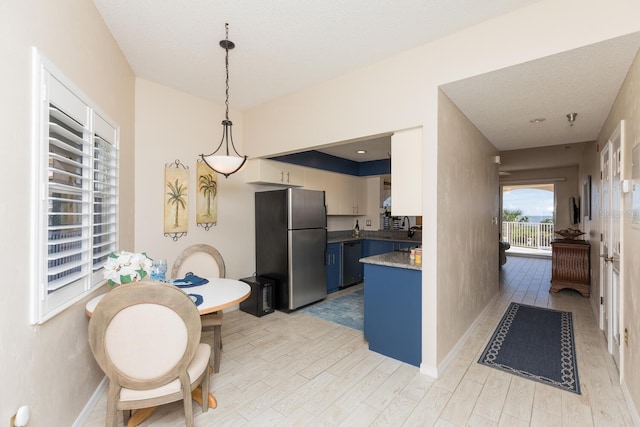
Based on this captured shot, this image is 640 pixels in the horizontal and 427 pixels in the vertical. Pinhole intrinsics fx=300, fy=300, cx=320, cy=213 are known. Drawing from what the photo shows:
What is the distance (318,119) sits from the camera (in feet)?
11.0

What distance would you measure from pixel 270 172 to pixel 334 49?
2.07 m

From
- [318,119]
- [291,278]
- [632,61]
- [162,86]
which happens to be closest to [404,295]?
[291,278]

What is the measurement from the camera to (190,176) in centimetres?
369

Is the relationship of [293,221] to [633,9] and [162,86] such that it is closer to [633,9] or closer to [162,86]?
[162,86]

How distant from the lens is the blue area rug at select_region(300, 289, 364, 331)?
377 cm

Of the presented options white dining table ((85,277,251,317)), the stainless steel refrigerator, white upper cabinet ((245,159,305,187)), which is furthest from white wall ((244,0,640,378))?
white dining table ((85,277,251,317))

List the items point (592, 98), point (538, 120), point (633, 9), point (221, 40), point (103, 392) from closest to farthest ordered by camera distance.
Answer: point (633, 9) < point (103, 392) < point (221, 40) < point (592, 98) < point (538, 120)

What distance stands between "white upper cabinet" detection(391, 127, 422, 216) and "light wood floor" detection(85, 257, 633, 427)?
1427 mm

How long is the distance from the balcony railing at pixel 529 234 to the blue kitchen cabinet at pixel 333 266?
8139 mm

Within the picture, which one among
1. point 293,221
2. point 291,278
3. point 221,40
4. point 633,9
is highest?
point 221,40

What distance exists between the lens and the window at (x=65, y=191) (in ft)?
4.80

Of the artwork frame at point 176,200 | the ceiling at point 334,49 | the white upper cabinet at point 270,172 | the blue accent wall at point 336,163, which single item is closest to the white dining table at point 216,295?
the artwork frame at point 176,200

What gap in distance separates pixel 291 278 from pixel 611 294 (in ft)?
11.1

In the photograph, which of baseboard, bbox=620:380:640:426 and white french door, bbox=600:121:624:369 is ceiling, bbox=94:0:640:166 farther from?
baseboard, bbox=620:380:640:426
